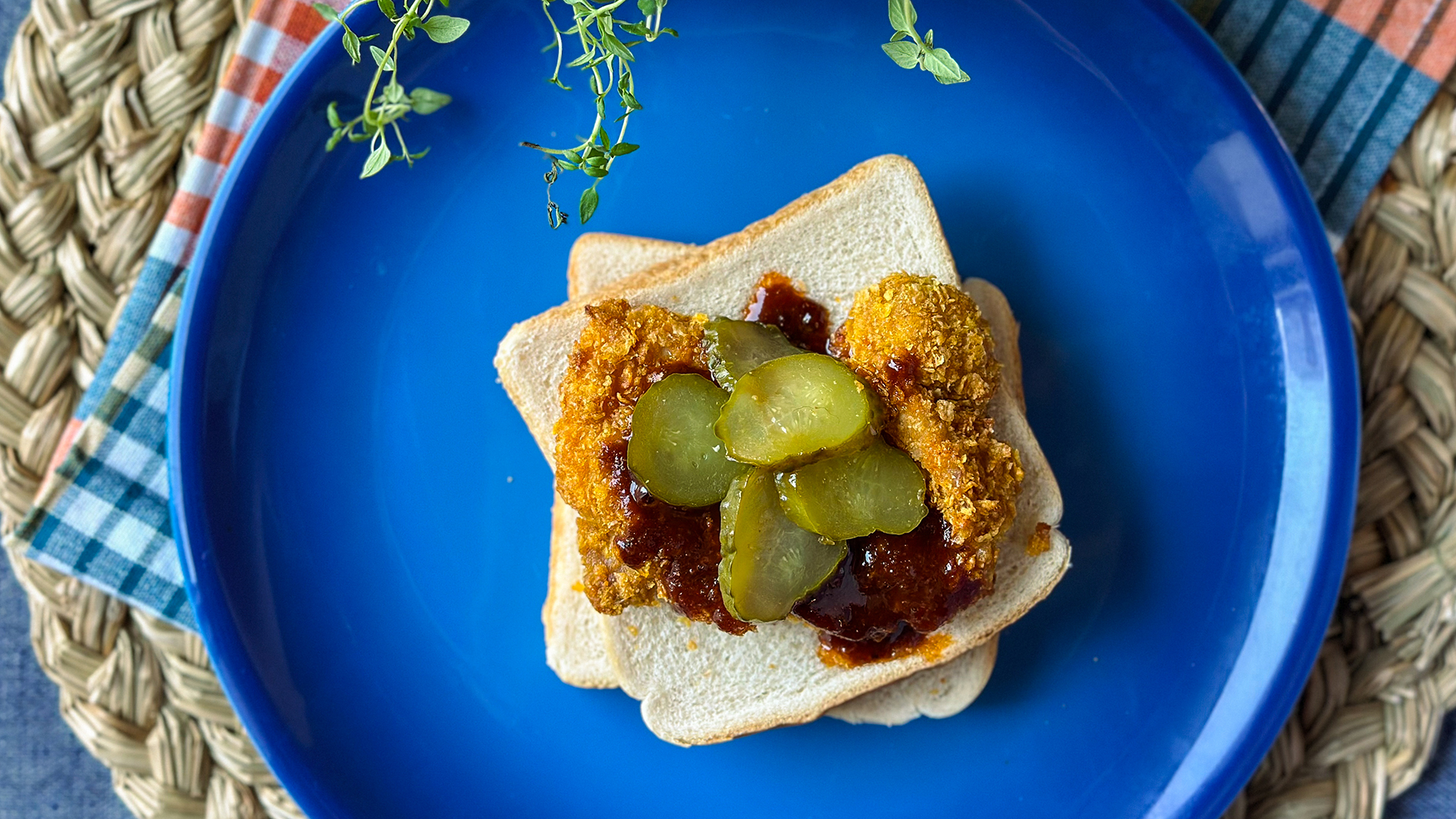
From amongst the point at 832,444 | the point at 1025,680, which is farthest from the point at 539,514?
the point at 1025,680

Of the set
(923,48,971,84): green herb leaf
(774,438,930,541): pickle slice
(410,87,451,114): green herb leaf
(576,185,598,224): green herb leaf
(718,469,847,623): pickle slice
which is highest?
(923,48,971,84): green herb leaf

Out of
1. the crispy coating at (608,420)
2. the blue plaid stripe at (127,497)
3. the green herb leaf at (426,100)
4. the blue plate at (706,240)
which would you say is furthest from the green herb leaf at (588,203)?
the blue plaid stripe at (127,497)

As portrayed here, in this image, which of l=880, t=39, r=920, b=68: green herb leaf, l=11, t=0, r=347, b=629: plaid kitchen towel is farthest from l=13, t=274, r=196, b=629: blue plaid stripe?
l=880, t=39, r=920, b=68: green herb leaf

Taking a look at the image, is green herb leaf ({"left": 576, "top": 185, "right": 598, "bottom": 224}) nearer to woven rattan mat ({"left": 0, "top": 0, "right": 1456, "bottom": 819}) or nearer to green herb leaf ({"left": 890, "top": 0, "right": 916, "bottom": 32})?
green herb leaf ({"left": 890, "top": 0, "right": 916, "bottom": 32})

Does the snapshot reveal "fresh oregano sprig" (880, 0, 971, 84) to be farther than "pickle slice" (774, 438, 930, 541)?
No

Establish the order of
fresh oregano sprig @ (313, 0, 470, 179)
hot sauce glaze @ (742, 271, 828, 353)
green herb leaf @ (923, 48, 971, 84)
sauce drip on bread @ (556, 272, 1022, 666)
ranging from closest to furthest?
1. green herb leaf @ (923, 48, 971, 84)
2. fresh oregano sprig @ (313, 0, 470, 179)
3. sauce drip on bread @ (556, 272, 1022, 666)
4. hot sauce glaze @ (742, 271, 828, 353)

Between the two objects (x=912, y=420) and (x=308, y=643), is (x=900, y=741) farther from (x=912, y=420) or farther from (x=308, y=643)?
(x=308, y=643)

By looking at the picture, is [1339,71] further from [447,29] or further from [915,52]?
[447,29]

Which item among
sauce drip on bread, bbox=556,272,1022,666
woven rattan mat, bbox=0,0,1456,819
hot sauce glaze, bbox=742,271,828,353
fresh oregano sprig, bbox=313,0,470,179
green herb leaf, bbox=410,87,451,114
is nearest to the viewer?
fresh oregano sprig, bbox=313,0,470,179

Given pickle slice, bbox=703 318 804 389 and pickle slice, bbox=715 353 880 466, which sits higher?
pickle slice, bbox=715 353 880 466
